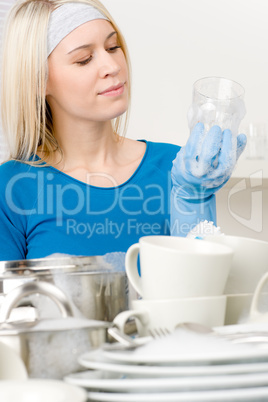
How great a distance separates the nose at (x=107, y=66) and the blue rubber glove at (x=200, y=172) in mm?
348

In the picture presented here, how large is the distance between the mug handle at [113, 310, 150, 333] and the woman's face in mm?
896

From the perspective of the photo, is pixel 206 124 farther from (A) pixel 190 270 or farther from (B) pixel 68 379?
(B) pixel 68 379

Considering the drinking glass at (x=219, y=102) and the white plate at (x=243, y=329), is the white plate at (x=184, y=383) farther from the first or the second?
the drinking glass at (x=219, y=102)

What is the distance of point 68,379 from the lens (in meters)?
0.36

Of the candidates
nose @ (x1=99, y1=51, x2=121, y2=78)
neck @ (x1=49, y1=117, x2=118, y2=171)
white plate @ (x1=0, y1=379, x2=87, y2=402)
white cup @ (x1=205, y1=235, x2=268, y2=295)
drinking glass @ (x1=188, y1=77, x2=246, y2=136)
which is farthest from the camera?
neck @ (x1=49, y1=117, x2=118, y2=171)

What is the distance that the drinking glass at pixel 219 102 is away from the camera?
0.83 metres

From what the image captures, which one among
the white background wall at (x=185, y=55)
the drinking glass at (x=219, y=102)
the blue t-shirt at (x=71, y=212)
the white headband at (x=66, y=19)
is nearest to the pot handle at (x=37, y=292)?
the drinking glass at (x=219, y=102)

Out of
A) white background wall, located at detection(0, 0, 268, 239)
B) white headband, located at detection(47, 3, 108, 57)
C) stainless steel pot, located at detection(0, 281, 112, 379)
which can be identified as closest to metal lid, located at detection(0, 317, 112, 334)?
stainless steel pot, located at detection(0, 281, 112, 379)

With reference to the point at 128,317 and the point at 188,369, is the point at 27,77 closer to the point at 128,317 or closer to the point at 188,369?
the point at 128,317

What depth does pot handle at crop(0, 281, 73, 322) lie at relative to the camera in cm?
42

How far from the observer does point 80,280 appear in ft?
1.47

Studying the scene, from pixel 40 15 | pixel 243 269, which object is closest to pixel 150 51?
pixel 40 15

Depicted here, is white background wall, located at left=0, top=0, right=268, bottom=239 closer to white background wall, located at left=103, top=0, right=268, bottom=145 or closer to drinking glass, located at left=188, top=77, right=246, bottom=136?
white background wall, located at left=103, top=0, right=268, bottom=145

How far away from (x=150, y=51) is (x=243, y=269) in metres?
1.91
